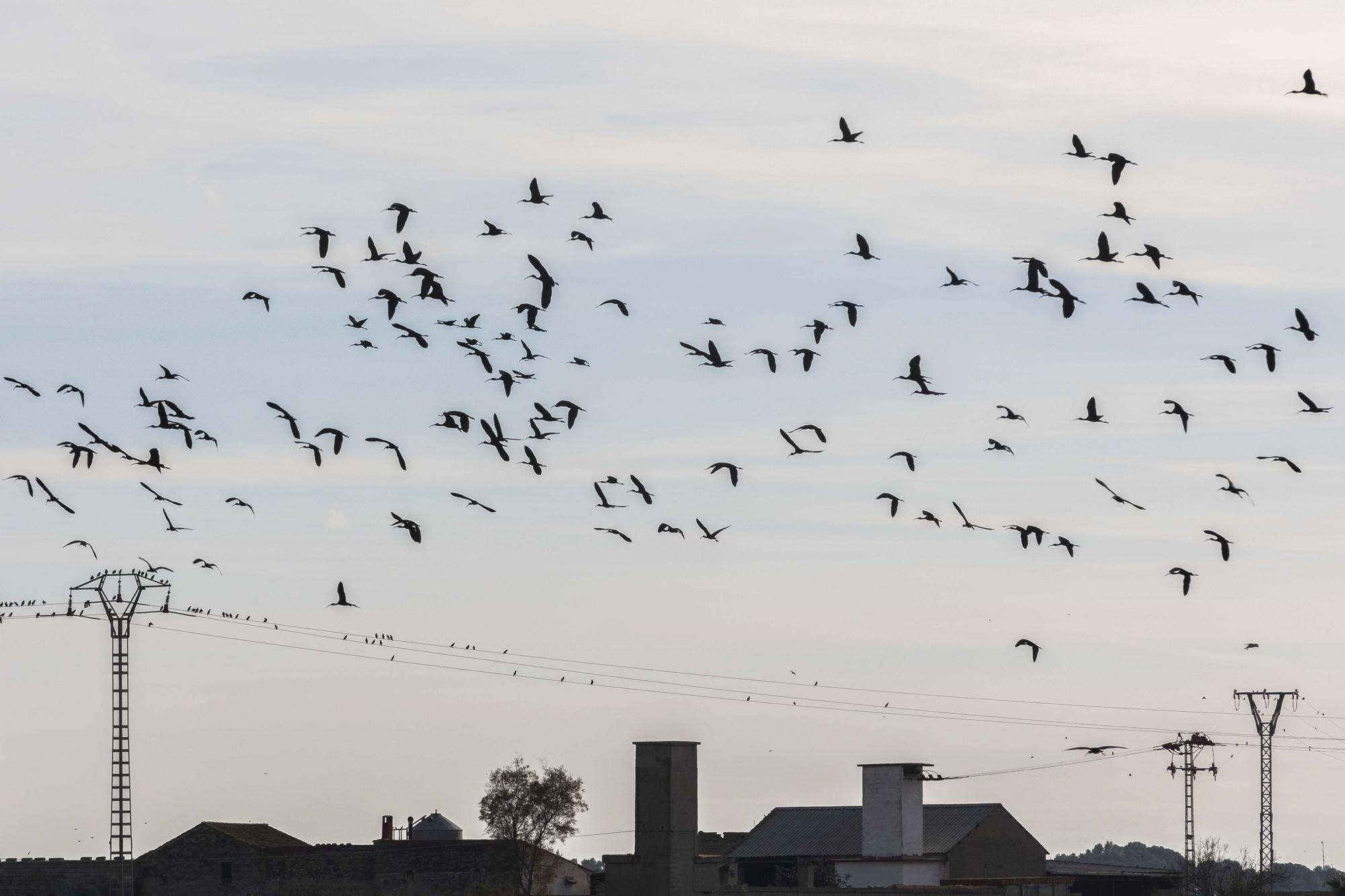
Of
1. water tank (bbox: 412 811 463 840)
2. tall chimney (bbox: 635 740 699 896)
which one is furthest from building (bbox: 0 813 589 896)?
tall chimney (bbox: 635 740 699 896)

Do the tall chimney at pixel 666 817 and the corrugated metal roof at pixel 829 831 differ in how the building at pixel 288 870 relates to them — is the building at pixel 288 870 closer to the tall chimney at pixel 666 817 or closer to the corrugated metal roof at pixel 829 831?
the corrugated metal roof at pixel 829 831

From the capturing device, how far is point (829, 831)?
95.3m

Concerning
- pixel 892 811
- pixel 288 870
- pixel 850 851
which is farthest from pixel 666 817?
pixel 288 870

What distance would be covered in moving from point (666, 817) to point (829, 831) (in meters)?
30.8

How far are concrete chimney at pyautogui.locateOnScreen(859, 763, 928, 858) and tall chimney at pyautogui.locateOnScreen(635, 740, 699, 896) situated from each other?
1040cm

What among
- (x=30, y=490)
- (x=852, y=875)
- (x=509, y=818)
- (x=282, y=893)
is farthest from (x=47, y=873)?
(x=30, y=490)

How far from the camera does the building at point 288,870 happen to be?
92.6 metres

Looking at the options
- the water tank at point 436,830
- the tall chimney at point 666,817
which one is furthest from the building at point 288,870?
the tall chimney at point 666,817

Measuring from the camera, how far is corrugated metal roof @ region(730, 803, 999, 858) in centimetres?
9325

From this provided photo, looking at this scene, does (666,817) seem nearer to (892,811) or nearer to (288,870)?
(892,811)

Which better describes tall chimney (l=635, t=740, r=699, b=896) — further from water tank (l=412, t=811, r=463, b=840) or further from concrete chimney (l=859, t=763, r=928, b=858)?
water tank (l=412, t=811, r=463, b=840)

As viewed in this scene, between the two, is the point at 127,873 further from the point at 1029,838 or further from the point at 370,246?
the point at 370,246

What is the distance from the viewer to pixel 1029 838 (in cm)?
10050

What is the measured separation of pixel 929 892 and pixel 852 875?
998 centimetres
